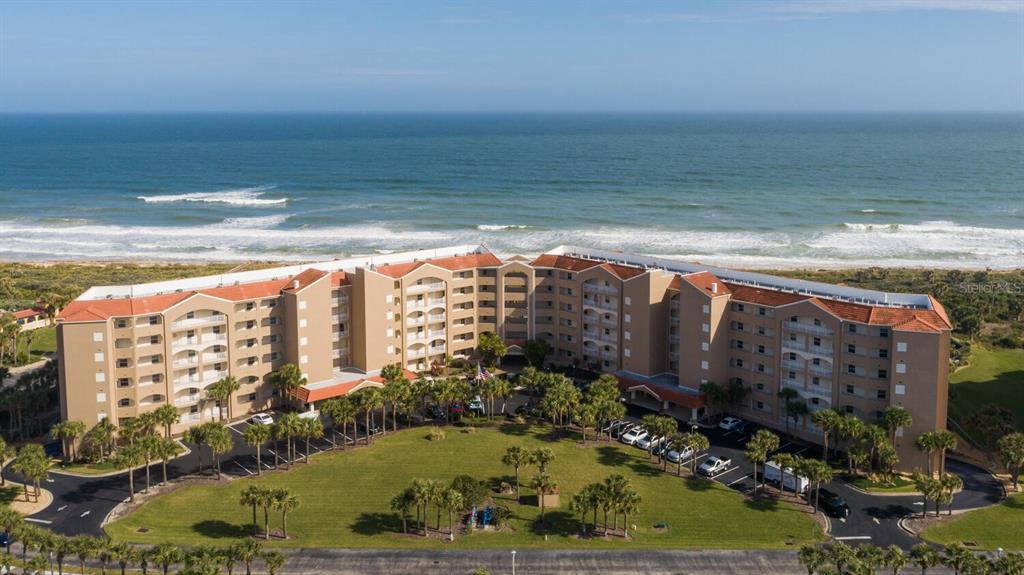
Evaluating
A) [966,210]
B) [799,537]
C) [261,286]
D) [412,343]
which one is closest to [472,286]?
[412,343]

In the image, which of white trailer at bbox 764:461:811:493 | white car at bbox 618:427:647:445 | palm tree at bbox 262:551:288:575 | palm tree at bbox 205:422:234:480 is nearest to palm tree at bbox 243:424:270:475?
palm tree at bbox 205:422:234:480

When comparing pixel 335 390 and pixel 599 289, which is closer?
pixel 335 390

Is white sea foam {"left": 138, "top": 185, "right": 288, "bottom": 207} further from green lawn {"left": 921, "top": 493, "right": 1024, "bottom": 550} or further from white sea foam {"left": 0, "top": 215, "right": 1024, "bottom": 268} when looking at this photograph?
Result: green lawn {"left": 921, "top": 493, "right": 1024, "bottom": 550}

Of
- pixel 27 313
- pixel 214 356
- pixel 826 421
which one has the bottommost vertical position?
pixel 826 421

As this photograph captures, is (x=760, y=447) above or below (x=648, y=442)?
above

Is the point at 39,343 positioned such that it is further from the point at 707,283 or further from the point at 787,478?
Result: the point at 787,478

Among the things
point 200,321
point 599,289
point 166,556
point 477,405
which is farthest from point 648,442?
point 200,321

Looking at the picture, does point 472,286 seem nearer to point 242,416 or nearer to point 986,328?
point 242,416
